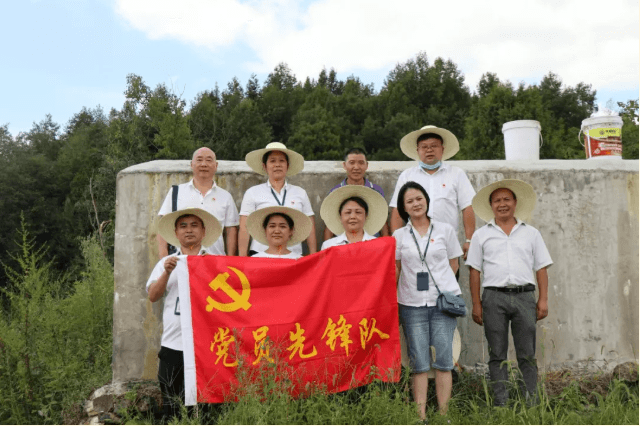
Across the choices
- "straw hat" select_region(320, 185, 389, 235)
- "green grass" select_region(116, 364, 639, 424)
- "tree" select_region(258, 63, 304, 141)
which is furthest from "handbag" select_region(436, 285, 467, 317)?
"tree" select_region(258, 63, 304, 141)

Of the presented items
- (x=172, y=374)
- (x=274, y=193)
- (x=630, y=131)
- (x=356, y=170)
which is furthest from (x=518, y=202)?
(x=630, y=131)

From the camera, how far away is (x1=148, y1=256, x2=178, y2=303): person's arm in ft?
13.3

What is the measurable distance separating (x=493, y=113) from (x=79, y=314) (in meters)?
21.6

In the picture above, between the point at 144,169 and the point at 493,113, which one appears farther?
the point at 493,113

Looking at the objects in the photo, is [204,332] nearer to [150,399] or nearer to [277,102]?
[150,399]

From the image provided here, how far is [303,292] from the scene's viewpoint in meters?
4.20

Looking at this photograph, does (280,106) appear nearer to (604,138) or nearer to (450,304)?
(604,138)

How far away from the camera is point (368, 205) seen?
15.1 feet

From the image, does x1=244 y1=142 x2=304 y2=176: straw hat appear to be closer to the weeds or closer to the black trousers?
the black trousers

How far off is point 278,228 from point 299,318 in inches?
26.7

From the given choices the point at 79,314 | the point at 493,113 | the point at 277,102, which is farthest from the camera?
the point at 277,102

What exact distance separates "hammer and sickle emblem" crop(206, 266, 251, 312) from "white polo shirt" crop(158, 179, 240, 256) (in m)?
0.49

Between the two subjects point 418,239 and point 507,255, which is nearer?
point 418,239

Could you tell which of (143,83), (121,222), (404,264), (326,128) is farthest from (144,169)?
(326,128)
